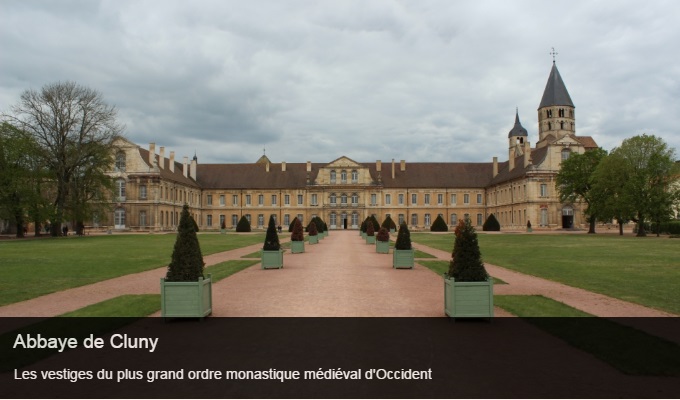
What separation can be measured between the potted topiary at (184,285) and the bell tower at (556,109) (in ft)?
264

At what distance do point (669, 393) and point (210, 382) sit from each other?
4765 mm

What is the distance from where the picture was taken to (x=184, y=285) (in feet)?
30.5

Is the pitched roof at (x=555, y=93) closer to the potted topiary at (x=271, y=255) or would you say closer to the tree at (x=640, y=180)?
the tree at (x=640, y=180)

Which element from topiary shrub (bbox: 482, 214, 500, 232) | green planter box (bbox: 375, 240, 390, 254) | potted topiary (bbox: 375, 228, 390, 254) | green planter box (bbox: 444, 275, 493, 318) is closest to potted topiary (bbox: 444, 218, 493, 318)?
green planter box (bbox: 444, 275, 493, 318)

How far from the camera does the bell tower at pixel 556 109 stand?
8231cm

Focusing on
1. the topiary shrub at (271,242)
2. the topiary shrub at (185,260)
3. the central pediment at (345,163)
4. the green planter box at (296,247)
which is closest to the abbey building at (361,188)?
the central pediment at (345,163)

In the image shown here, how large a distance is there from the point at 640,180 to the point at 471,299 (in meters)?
42.9

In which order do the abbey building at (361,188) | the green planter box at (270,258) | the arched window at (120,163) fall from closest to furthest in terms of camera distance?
the green planter box at (270,258), the arched window at (120,163), the abbey building at (361,188)

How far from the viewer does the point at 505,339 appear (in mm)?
7895

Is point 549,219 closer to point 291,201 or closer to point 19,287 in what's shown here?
point 291,201

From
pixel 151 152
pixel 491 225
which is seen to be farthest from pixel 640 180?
pixel 151 152

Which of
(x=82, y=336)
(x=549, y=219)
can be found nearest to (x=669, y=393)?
(x=82, y=336)

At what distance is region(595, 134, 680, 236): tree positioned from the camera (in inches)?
1758

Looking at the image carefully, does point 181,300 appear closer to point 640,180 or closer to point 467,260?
point 467,260
